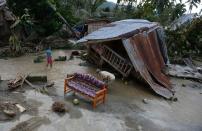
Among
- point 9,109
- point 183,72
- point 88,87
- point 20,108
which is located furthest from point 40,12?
point 9,109

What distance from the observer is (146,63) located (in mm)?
15195

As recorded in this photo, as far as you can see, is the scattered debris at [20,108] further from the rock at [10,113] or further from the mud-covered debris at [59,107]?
the mud-covered debris at [59,107]

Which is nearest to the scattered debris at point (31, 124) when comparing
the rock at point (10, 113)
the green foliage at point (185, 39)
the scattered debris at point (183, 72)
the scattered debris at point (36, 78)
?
the rock at point (10, 113)

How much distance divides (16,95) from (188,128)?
6.68 meters

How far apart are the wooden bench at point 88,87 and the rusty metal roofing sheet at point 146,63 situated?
297 cm

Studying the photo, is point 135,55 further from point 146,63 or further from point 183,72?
point 183,72

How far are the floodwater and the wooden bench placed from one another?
336 mm

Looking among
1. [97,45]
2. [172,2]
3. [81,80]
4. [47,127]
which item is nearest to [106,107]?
[81,80]

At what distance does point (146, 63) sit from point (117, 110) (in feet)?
14.7

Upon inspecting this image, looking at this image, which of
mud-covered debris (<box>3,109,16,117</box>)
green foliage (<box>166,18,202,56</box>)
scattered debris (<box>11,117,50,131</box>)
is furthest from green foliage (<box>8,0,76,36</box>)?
scattered debris (<box>11,117,50,131</box>)

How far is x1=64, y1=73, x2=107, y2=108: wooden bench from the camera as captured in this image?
11.4 meters

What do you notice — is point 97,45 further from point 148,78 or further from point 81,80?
point 81,80

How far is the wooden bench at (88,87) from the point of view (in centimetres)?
1136

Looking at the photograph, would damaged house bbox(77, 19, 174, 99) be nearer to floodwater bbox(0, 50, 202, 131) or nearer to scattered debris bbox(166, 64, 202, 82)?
floodwater bbox(0, 50, 202, 131)
